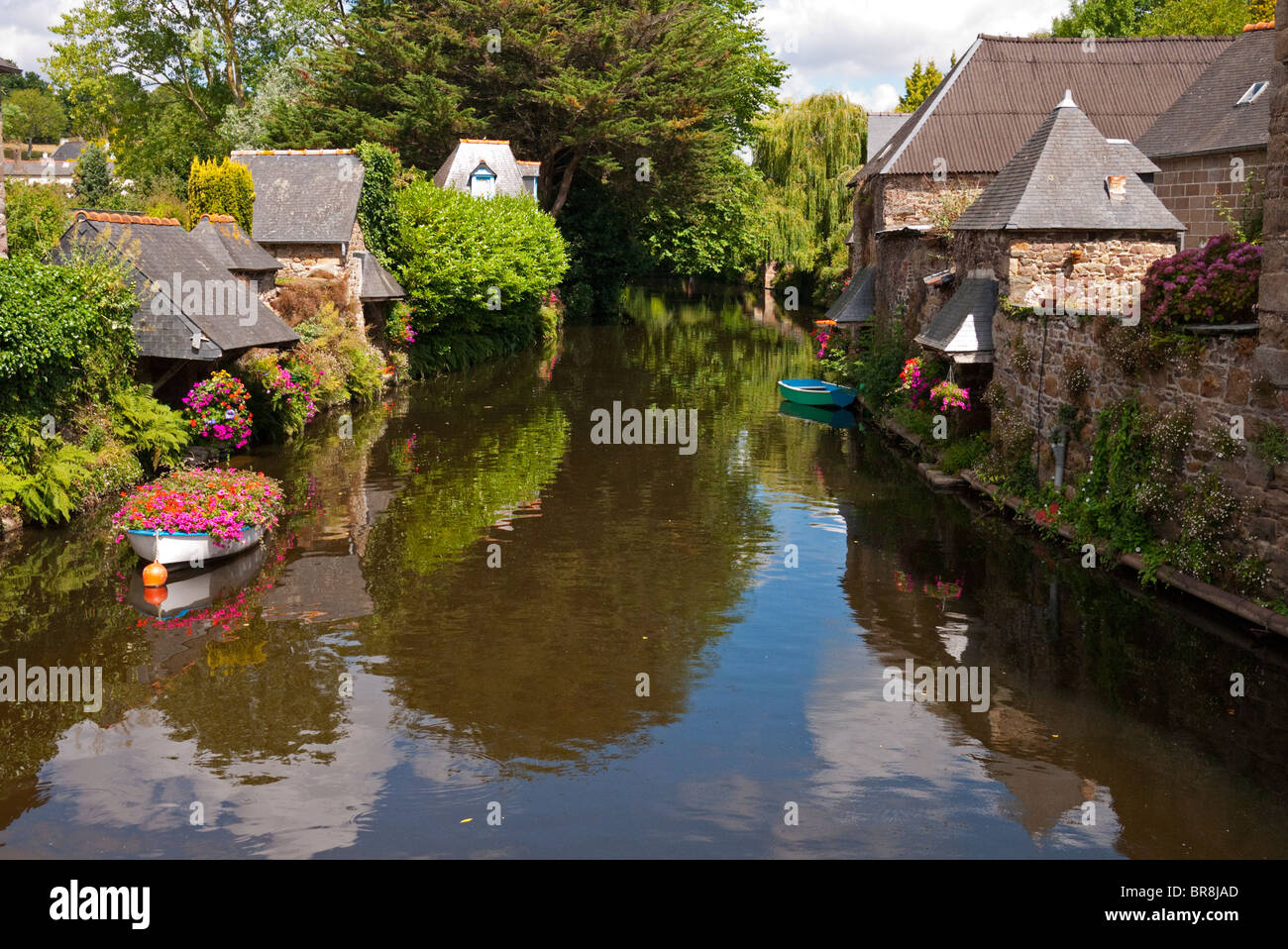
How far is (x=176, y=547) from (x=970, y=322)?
12.8 metres

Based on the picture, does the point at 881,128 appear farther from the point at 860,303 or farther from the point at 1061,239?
the point at 1061,239

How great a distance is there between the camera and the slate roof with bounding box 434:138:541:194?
41.8 meters

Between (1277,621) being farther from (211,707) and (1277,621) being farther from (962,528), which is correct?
(211,707)

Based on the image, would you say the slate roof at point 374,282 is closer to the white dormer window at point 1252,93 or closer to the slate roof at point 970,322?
the slate roof at point 970,322

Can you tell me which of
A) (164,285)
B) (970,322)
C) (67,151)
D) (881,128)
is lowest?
(970,322)

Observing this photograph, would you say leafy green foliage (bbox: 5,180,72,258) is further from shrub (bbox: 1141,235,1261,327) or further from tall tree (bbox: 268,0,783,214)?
tall tree (bbox: 268,0,783,214)

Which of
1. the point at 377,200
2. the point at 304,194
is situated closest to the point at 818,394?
the point at 377,200

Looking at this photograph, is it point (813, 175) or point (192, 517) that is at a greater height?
point (813, 175)

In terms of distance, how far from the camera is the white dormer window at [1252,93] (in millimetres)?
26062

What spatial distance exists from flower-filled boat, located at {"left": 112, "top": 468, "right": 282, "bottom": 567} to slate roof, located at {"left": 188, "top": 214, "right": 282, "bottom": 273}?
10.1 metres

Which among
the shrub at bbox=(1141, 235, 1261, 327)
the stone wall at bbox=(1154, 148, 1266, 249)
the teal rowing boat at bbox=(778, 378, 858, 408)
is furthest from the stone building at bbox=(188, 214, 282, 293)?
the stone wall at bbox=(1154, 148, 1266, 249)

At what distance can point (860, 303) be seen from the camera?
105 ft

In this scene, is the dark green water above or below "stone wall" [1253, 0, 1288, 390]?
below
